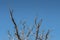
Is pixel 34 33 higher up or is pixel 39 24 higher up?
pixel 39 24

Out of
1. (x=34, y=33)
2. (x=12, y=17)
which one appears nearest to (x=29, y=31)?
(x=34, y=33)

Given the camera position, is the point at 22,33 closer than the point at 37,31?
No

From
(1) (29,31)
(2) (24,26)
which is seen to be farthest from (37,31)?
(2) (24,26)

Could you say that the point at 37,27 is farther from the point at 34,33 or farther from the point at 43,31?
the point at 43,31

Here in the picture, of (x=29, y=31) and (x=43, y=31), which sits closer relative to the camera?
(x=29, y=31)

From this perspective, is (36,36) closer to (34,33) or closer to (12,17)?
(34,33)

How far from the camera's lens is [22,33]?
27.7ft

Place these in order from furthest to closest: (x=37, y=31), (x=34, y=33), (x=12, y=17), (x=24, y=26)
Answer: (x=24, y=26) → (x=34, y=33) → (x=37, y=31) → (x=12, y=17)

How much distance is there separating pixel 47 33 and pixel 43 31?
31.4 inches

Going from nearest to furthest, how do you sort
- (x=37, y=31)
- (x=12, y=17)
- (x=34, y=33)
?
1. (x=12, y=17)
2. (x=37, y=31)
3. (x=34, y=33)

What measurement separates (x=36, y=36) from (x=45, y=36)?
758 mm

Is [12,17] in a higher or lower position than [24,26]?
higher

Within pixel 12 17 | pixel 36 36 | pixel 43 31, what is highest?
pixel 12 17

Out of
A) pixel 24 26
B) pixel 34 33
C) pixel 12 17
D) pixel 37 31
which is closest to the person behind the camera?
pixel 12 17
